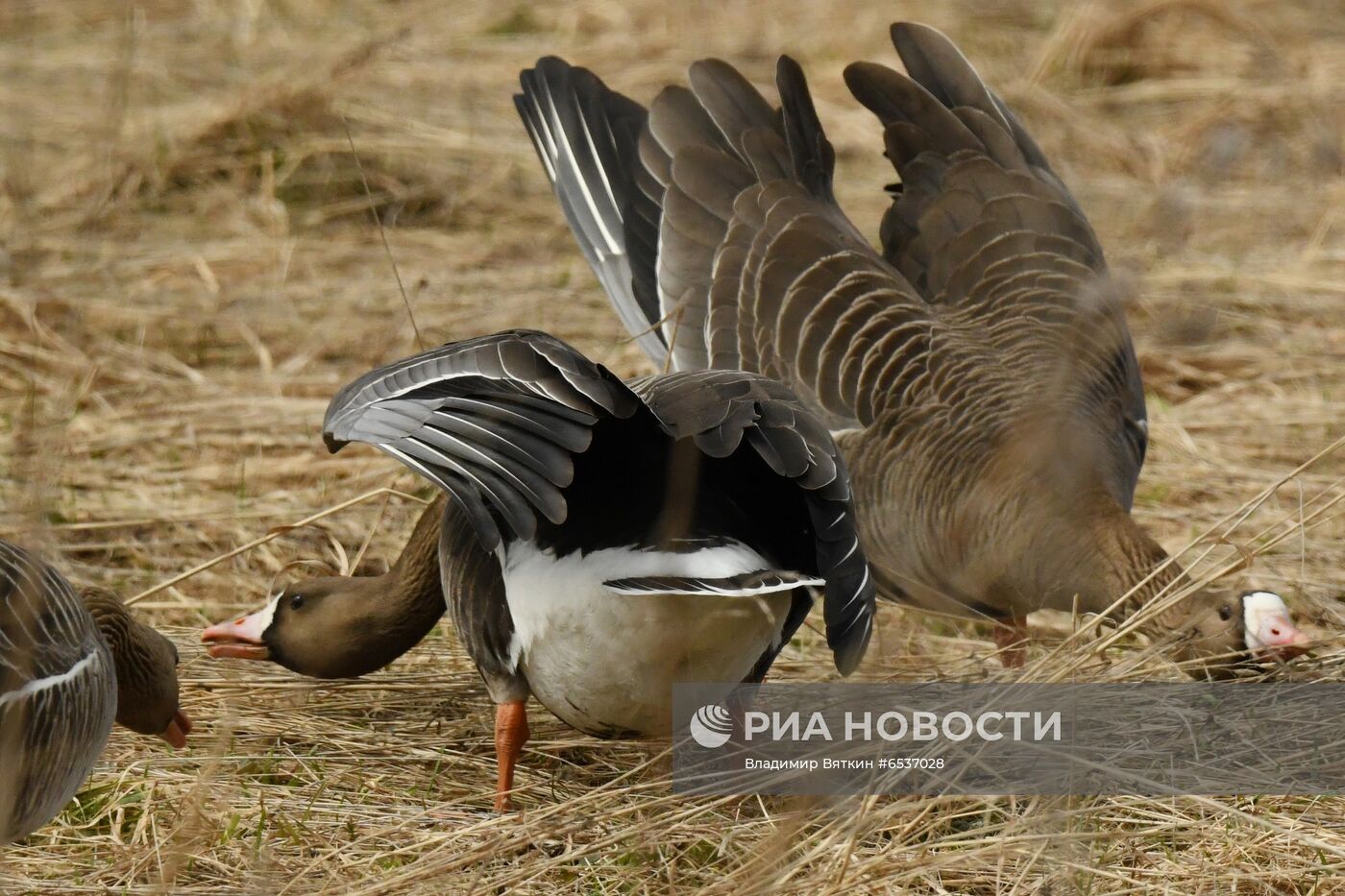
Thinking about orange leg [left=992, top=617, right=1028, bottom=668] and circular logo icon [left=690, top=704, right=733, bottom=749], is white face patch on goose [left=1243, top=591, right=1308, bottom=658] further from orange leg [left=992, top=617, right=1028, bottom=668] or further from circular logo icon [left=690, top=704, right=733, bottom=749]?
circular logo icon [left=690, top=704, right=733, bottom=749]

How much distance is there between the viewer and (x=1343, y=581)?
5109 millimetres

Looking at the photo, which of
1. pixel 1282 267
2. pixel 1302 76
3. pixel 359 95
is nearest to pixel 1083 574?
pixel 1282 267

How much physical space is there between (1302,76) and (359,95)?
5306 mm

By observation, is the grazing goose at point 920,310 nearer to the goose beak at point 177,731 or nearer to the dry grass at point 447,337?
the dry grass at point 447,337

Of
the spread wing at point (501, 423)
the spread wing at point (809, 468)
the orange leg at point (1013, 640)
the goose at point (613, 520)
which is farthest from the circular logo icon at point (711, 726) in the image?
the orange leg at point (1013, 640)

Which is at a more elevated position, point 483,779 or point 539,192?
point 539,192

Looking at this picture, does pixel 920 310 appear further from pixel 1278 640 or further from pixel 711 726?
pixel 711 726

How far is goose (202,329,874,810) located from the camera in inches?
124

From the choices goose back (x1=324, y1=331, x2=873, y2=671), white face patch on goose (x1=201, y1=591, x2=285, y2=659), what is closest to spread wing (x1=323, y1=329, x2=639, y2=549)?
goose back (x1=324, y1=331, x2=873, y2=671)

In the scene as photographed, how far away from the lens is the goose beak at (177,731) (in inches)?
158

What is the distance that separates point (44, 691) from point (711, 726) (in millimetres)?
1434

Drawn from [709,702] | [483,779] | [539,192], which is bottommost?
[483,779]

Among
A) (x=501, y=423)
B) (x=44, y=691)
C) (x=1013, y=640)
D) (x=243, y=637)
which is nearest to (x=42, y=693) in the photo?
(x=44, y=691)

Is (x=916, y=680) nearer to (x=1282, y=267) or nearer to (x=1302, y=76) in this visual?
(x=1282, y=267)
